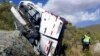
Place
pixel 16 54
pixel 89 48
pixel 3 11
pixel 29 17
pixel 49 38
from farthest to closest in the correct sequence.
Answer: pixel 3 11
pixel 89 48
pixel 29 17
pixel 49 38
pixel 16 54

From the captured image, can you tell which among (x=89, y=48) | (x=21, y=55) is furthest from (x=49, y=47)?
(x=89, y=48)

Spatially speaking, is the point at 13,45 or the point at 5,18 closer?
the point at 13,45

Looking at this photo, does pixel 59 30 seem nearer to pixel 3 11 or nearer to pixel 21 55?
pixel 21 55

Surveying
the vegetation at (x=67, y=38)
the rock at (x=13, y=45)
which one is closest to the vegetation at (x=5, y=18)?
the vegetation at (x=67, y=38)

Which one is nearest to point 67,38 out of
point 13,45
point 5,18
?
point 5,18

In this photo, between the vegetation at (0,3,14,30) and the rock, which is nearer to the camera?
the rock

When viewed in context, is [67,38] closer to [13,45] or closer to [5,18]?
[5,18]

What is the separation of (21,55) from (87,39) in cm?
724

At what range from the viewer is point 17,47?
42.7 ft

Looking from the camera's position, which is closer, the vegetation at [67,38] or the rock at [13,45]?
the rock at [13,45]

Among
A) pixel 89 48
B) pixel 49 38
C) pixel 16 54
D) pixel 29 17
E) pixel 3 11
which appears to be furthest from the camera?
pixel 3 11

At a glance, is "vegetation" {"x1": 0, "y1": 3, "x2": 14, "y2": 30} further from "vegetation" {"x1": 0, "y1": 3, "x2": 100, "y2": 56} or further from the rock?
the rock

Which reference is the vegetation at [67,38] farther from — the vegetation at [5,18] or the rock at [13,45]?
the rock at [13,45]

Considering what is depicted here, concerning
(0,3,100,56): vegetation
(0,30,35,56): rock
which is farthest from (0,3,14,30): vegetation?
(0,30,35,56): rock
